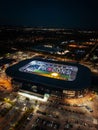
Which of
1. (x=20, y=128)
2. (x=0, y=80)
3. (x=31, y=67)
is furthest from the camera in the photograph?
(x=31, y=67)

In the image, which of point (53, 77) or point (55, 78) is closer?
point (55, 78)

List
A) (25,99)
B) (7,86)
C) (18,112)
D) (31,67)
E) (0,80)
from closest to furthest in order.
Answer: (18,112) < (25,99) < (7,86) < (0,80) < (31,67)

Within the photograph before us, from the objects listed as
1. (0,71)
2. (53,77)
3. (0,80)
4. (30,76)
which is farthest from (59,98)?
(0,71)

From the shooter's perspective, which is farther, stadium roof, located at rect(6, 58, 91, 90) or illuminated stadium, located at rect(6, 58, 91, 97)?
stadium roof, located at rect(6, 58, 91, 90)

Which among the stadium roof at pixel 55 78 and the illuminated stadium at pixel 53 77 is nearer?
the illuminated stadium at pixel 53 77

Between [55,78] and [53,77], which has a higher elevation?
[55,78]

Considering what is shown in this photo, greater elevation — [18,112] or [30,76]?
[30,76]

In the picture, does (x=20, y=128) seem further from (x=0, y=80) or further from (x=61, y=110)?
(x=0, y=80)

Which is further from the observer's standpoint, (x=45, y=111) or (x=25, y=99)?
(x=25, y=99)
